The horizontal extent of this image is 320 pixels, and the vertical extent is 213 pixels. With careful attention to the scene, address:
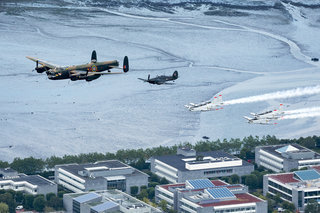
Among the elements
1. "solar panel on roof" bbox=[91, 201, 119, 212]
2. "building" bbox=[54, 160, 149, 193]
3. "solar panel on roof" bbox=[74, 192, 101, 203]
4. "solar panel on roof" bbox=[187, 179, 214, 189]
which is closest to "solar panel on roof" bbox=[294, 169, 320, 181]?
"solar panel on roof" bbox=[187, 179, 214, 189]

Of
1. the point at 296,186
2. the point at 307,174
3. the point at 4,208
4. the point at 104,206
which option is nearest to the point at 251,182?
the point at 307,174

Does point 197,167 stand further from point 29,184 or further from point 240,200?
point 29,184

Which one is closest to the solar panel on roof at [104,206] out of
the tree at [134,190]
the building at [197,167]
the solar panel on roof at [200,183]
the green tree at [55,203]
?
the green tree at [55,203]

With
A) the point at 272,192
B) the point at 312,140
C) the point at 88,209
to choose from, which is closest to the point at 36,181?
the point at 88,209

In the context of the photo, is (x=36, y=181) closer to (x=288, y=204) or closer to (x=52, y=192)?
(x=52, y=192)

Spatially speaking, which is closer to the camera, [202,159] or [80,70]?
[80,70]

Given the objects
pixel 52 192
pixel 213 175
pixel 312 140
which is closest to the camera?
pixel 52 192

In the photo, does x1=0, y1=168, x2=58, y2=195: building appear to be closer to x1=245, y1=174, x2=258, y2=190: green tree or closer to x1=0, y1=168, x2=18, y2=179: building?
x1=0, y1=168, x2=18, y2=179: building

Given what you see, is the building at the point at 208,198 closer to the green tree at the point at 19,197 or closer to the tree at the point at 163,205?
the tree at the point at 163,205
